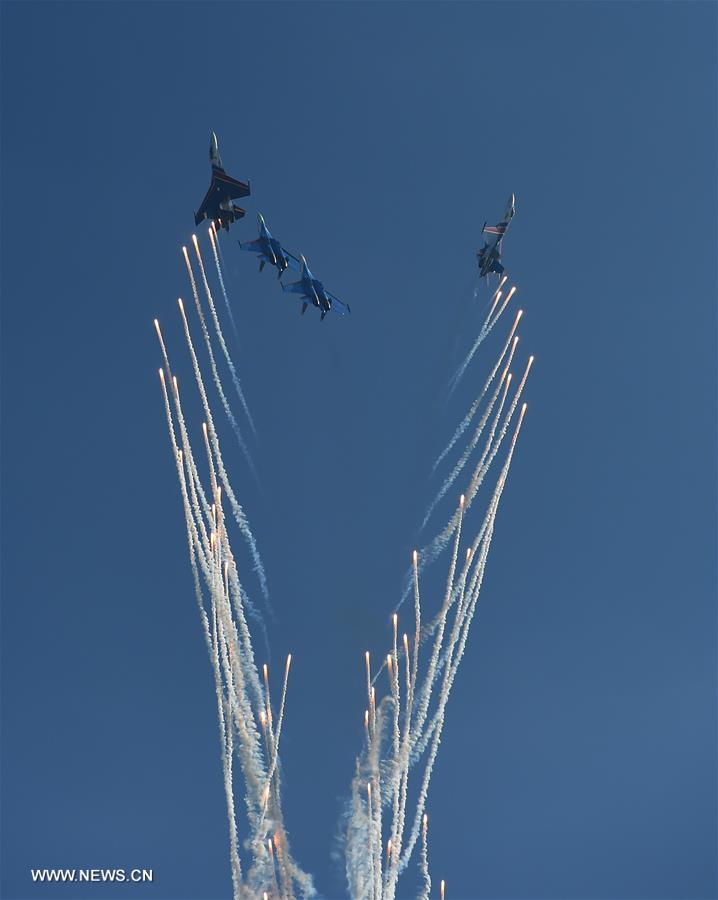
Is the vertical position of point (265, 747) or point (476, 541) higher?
point (476, 541)

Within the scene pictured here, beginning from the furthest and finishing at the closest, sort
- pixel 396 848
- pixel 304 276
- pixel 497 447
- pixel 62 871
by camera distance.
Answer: pixel 62 871 < pixel 304 276 < pixel 497 447 < pixel 396 848

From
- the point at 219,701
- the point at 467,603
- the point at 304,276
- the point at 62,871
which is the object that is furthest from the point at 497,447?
the point at 62,871

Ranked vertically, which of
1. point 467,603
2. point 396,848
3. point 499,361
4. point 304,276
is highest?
point 304,276

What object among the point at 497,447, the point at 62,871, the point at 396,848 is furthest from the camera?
the point at 62,871

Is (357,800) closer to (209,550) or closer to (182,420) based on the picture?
(209,550)

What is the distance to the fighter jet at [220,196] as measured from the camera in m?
74.5

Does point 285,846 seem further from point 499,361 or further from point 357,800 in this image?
point 499,361

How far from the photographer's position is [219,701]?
63781 millimetres

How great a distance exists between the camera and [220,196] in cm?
7475

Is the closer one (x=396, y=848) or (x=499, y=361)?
(x=396, y=848)

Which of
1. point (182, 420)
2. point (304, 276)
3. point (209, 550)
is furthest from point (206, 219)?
point (209, 550)

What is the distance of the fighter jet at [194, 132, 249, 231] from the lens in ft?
244

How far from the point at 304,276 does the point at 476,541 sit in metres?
21.1

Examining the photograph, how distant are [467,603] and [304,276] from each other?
2337 centimetres
